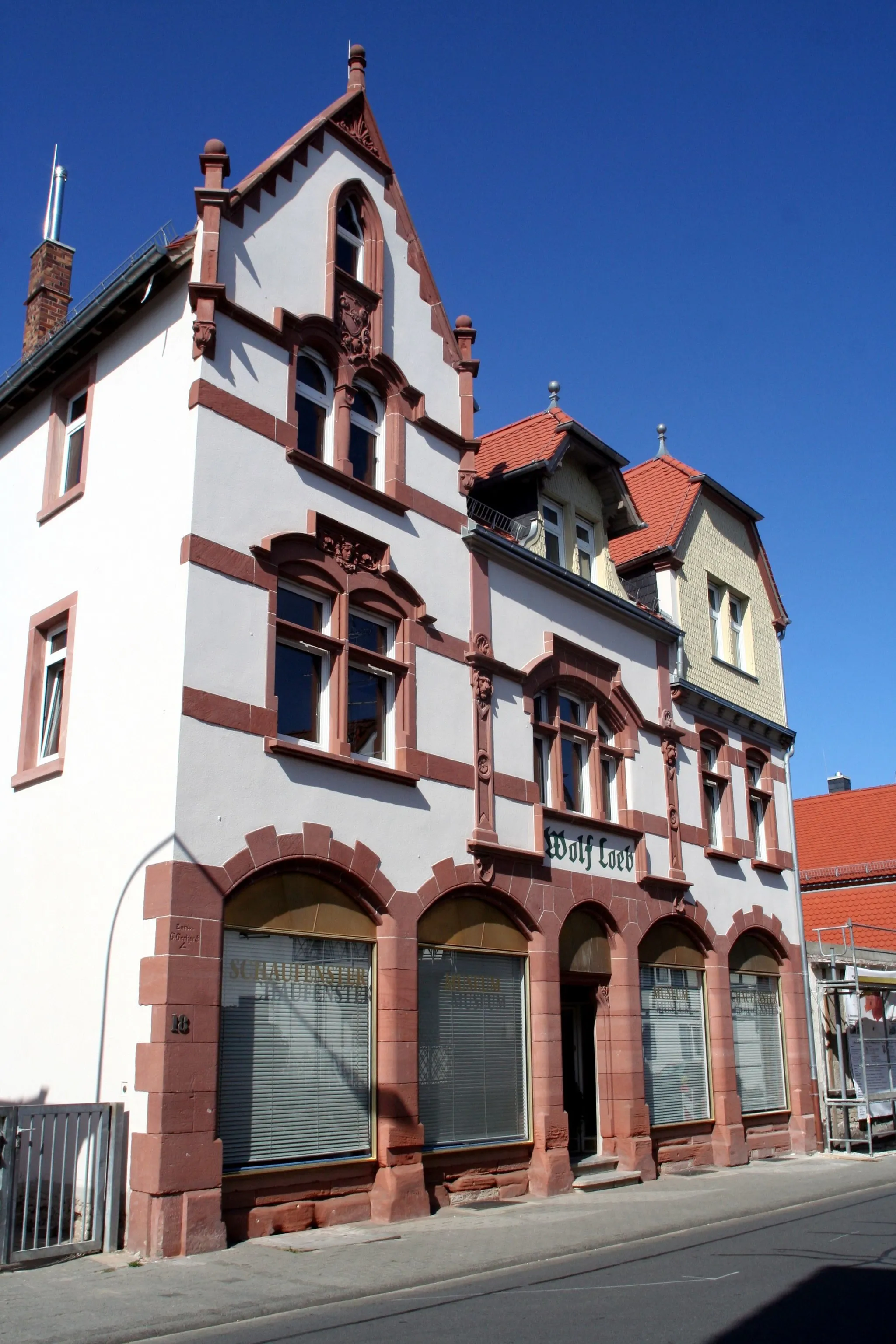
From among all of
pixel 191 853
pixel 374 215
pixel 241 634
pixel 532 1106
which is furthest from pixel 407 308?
pixel 532 1106

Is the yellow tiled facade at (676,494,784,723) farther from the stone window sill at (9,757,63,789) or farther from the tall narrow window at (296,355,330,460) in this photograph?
the stone window sill at (9,757,63,789)

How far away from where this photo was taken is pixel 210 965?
41.4 feet

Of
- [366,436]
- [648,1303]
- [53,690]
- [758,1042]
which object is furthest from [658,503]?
[648,1303]

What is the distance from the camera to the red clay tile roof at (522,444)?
20.8 m

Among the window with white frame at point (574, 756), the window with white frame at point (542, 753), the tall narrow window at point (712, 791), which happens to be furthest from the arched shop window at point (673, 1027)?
the window with white frame at point (542, 753)

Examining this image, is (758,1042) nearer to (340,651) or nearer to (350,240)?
(340,651)

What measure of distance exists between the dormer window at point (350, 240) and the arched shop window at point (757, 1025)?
45.8ft

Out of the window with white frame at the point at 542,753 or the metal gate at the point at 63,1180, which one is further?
the window with white frame at the point at 542,753

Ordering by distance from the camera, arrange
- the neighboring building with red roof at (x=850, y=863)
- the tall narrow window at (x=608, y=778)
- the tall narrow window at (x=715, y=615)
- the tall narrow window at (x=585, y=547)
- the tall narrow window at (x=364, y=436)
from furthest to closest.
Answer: the neighboring building with red roof at (x=850, y=863), the tall narrow window at (x=715, y=615), the tall narrow window at (x=585, y=547), the tall narrow window at (x=608, y=778), the tall narrow window at (x=364, y=436)

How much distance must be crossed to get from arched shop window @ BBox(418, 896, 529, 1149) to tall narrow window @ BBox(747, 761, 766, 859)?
943cm

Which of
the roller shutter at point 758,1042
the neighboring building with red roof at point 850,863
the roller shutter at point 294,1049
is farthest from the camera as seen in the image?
the neighboring building with red roof at point 850,863

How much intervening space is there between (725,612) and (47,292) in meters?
14.6

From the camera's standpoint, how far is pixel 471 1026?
53.4 ft

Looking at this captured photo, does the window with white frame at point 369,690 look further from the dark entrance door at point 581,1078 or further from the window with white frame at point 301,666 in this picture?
the dark entrance door at point 581,1078
